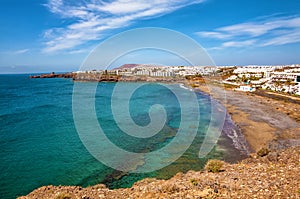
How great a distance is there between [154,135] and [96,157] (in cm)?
645

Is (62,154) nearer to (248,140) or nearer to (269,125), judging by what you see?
(248,140)

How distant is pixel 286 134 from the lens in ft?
59.9

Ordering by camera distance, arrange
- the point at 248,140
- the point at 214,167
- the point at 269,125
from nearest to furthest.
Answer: the point at 214,167 → the point at 248,140 → the point at 269,125

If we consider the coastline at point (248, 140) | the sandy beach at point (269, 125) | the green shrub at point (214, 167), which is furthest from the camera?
the sandy beach at point (269, 125)

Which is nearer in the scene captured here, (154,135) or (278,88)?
(154,135)

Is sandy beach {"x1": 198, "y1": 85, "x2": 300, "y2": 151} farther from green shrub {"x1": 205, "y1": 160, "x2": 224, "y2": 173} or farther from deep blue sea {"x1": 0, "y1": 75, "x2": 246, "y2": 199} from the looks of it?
green shrub {"x1": 205, "y1": 160, "x2": 224, "y2": 173}

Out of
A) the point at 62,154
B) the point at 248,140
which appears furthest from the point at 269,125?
the point at 62,154

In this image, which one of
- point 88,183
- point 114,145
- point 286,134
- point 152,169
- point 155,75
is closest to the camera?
point 88,183

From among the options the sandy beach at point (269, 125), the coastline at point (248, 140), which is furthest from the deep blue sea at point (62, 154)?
the sandy beach at point (269, 125)

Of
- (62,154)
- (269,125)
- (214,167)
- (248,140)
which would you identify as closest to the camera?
(214,167)

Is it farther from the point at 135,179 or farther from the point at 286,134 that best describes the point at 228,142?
the point at 135,179

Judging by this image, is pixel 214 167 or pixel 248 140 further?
pixel 248 140

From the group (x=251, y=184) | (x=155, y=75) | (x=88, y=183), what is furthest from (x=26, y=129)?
(x=155, y=75)

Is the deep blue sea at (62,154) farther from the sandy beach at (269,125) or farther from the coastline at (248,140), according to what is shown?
the sandy beach at (269,125)
